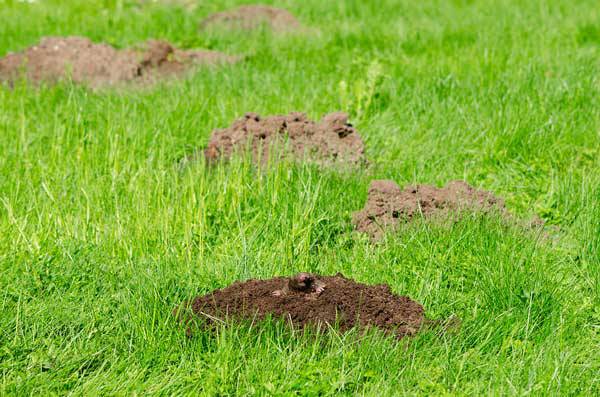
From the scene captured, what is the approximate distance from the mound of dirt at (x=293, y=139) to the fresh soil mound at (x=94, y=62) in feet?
5.56

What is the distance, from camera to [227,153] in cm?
571

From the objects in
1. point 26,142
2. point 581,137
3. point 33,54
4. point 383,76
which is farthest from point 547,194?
point 33,54

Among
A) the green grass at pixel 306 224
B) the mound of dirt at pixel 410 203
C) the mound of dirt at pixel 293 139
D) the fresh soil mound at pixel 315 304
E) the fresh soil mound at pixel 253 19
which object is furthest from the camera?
the fresh soil mound at pixel 253 19

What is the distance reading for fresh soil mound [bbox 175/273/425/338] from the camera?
3.82 metres

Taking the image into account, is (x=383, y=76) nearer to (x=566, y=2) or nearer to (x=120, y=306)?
(x=120, y=306)

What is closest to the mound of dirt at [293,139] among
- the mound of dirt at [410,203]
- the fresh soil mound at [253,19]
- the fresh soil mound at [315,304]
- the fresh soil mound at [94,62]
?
the mound of dirt at [410,203]

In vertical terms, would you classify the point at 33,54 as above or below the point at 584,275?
above

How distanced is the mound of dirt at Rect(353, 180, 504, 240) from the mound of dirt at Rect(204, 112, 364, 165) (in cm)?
57

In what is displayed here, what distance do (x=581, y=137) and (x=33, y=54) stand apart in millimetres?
4400

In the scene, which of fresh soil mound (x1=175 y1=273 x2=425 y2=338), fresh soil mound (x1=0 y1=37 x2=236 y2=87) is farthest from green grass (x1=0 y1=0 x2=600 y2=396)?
fresh soil mound (x1=0 y1=37 x2=236 y2=87)

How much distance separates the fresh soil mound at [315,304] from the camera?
382cm

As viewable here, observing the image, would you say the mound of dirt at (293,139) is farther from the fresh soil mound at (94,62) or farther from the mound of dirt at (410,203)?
the fresh soil mound at (94,62)

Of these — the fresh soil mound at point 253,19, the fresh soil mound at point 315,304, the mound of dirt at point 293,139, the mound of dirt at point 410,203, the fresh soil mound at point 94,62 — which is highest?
the fresh soil mound at point 253,19

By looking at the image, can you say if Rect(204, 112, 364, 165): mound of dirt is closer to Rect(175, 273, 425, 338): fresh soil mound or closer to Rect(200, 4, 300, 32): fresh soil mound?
Rect(175, 273, 425, 338): fresh soil mound
